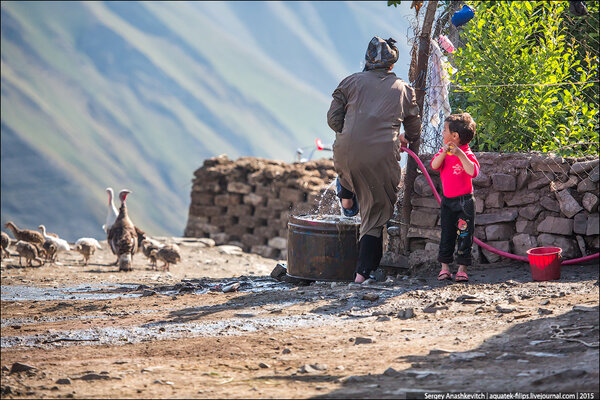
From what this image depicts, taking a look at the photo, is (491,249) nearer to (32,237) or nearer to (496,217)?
(496,217)

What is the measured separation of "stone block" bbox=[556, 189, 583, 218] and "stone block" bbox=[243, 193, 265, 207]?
1211 centimetres

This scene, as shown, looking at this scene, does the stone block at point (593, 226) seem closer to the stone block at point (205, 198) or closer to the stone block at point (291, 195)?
the stone block at point (291, 195)

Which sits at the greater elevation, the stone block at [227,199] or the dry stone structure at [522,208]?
the stone block at [227,199]

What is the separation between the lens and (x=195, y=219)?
20.1 meters

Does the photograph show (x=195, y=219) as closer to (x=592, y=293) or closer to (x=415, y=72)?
(x=415, y=72)

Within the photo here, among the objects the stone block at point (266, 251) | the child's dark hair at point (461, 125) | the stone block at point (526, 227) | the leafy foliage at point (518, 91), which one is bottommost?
the stone block at point (266, 251)

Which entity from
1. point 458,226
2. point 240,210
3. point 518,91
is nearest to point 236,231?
point 240,210

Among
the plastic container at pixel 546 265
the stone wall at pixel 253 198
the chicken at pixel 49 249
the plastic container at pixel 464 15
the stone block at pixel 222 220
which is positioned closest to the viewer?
the plastic container at pixel 546 265

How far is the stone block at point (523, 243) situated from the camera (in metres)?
7.37

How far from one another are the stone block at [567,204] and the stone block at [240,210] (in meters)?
12.6

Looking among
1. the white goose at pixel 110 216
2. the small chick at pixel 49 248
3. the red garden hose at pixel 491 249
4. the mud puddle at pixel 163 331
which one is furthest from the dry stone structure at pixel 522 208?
the white goose at pixel 110 216

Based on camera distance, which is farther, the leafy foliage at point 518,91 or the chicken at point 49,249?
the chicken at point 49,249

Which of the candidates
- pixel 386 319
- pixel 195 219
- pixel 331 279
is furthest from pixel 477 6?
pixel 195 219

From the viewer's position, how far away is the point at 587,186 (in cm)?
707
